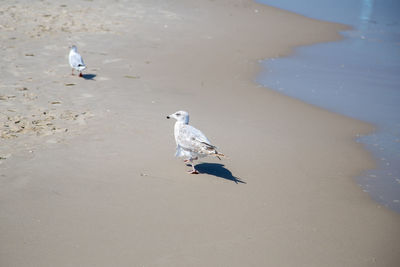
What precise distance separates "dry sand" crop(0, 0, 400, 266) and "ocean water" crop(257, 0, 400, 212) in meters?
0.40

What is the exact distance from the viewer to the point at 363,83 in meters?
12.2

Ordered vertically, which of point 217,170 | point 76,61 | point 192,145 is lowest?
point 217,170

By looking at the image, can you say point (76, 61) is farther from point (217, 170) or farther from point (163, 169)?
point (217, 170)

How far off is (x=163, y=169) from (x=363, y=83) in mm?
7881

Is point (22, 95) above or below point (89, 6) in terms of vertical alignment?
below

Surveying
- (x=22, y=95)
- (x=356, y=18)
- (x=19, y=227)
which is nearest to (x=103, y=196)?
(x=19, y=227)

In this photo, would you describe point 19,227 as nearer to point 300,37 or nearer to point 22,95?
point 22,95

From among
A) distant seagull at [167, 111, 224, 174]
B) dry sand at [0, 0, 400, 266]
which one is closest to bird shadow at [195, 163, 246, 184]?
dry sand at [0, 0, 400, 266]

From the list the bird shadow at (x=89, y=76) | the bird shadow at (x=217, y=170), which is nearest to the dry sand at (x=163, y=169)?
the bird shadow at (x=217, y=170)

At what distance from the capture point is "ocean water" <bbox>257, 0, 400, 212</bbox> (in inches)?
297

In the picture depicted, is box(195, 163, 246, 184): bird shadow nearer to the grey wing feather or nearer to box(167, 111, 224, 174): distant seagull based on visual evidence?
box(167, 111, 224, 174): distant seagull

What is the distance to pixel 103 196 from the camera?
5719 mm

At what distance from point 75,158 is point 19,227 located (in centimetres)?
180

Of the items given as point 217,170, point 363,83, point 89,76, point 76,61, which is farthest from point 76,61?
point 363,83
